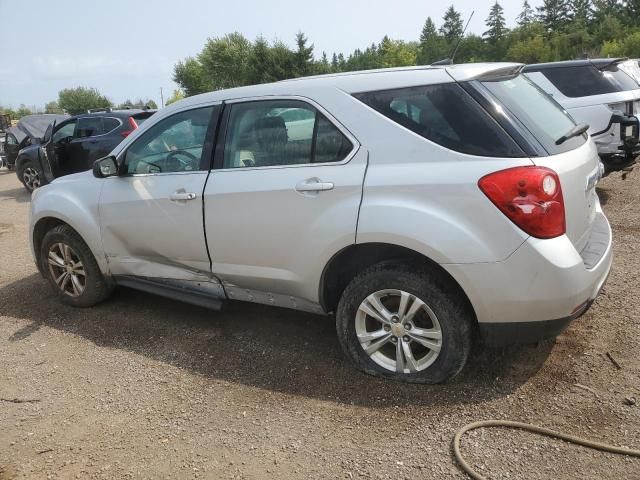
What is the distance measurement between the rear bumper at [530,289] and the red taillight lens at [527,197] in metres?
0.08

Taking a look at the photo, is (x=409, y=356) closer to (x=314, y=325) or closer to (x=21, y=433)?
(x=314, y=325)

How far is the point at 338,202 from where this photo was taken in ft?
9.75

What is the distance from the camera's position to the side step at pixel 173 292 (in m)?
3.75

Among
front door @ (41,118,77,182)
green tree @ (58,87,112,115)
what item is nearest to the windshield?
front door @ (41,118,77,182)

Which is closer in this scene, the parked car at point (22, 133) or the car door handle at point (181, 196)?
the car door handle at point (181, 196)

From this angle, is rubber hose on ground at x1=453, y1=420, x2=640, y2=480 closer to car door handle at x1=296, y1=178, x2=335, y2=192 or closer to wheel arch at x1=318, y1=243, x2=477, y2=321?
wheel arch at x1=318, y1=243, x2=477, y2=321

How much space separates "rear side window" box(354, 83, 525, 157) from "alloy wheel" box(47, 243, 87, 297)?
2.88 metres

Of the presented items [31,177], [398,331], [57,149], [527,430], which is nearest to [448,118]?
[398,331]

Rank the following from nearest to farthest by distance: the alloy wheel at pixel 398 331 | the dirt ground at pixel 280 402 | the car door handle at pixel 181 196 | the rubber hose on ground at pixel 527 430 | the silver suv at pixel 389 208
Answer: the rubber hose on ground at pixel 527 430 → the dirt ground at pixel 280 402 → the silver suv at pixel 389 208 → the alloy wheel at pixel 398 331 → the car door handle at pixel 181 196

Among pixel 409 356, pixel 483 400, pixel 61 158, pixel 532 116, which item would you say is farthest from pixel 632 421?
pixel 61 158

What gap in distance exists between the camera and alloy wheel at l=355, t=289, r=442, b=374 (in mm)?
2910

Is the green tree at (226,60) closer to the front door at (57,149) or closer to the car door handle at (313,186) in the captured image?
the front door at (57,149)

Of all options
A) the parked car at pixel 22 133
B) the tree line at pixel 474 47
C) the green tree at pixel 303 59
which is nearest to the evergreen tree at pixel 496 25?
the tree line at pixel 474 47

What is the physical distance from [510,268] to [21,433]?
2.74 m
